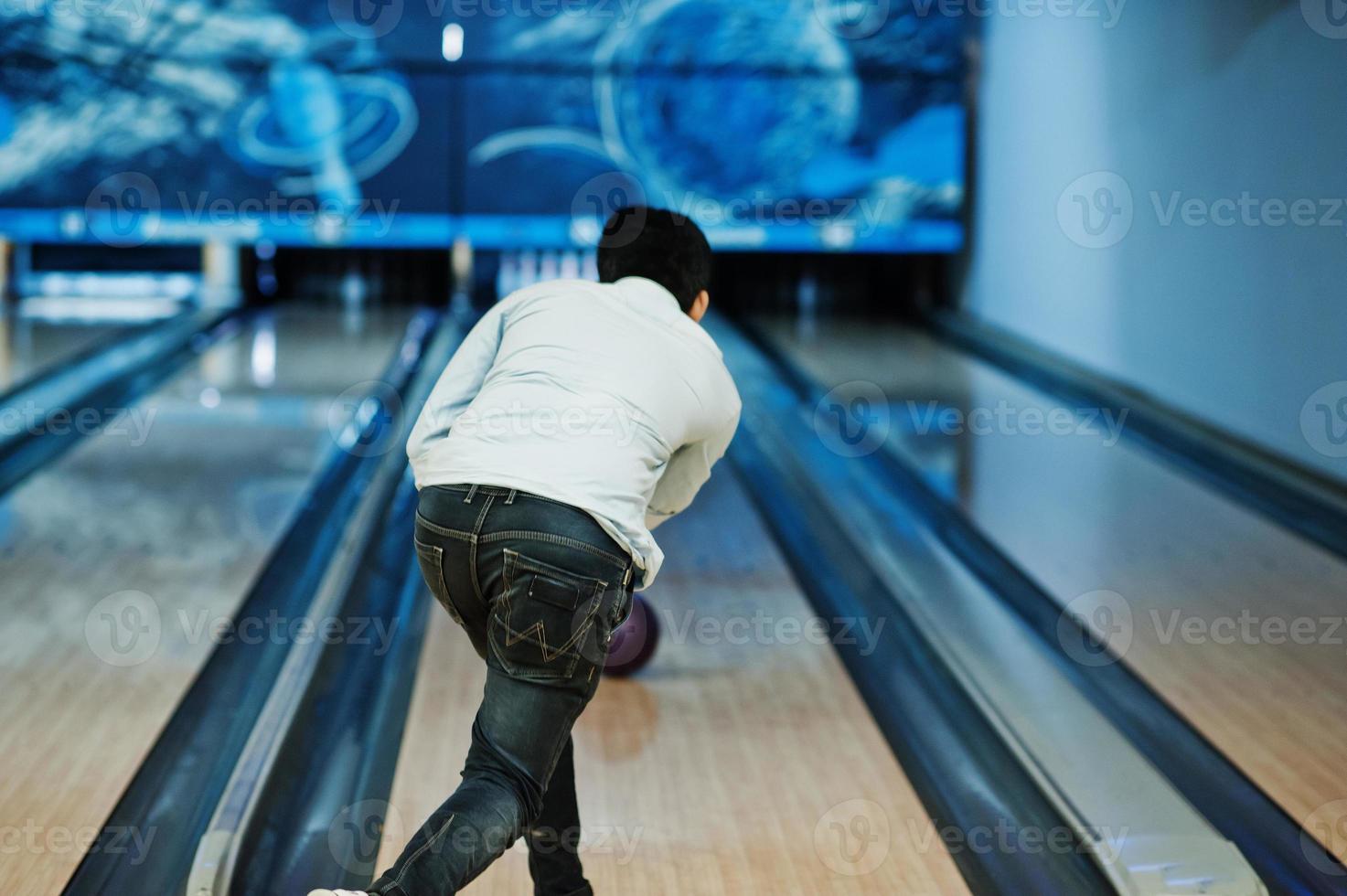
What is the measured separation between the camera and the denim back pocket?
165cm

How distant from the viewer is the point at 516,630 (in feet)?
5.45

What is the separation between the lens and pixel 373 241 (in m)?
7.75

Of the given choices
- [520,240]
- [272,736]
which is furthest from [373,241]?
[272,736]

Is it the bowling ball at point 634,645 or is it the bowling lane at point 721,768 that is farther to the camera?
the bowling ball at point 634,645

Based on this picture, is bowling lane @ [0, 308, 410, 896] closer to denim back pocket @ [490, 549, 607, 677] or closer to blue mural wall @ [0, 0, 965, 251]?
denim back pocket @ [490, 549, 607, 677]

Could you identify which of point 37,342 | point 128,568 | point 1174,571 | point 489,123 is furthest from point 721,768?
point 489,123

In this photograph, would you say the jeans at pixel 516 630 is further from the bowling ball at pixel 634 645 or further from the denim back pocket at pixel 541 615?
the bowling ball at pixel 634 645

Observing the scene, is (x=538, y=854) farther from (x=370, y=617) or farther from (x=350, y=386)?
(x=350, y=386)

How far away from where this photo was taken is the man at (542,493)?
1.65m

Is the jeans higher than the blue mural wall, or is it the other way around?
the blue mural wall

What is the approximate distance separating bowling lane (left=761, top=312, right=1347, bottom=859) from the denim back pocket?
1446 mm

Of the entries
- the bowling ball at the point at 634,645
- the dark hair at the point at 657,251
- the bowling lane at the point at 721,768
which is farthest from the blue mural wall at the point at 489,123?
the dark hair at the point at 657,251

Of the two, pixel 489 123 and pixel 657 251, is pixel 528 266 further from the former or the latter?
pixel 657 251

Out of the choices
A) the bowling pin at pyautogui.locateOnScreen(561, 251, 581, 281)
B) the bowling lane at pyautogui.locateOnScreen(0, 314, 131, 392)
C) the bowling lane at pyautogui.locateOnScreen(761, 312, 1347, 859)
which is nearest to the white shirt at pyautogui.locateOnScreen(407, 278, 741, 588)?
the bowling lane at pyautogui.locateOnScreen(761, 312, 1347, 859)
